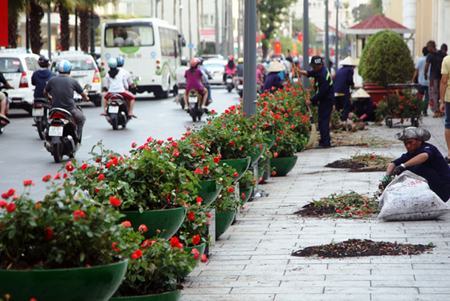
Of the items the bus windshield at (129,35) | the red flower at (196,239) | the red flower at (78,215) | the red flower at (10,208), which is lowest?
the red flower at (196,239)

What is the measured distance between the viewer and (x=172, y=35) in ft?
173

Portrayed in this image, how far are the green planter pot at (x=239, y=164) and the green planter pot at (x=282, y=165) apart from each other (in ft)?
14.1

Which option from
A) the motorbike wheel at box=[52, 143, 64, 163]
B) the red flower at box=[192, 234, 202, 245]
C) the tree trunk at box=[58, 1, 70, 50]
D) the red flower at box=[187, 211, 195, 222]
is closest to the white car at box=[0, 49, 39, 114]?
the motorbike wheel at box=[52, 143, 64, 163]

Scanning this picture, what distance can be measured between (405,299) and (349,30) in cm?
3079

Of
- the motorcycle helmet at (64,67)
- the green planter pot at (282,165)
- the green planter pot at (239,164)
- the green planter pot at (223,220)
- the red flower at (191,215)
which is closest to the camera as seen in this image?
the red flower at (191,215)

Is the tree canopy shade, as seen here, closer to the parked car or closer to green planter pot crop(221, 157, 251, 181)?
the parked car

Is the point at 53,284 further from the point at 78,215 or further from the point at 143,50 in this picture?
the point at 143,50

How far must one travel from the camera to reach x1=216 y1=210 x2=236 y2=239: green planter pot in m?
9.82

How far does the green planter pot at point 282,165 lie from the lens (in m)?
15.5

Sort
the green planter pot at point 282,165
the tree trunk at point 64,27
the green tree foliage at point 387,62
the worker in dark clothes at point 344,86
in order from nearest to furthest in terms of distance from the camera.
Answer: the green planter pot at point 282,165, the worker in dark clothes at point 344,86, the green tree foliage at point 387,62, the tree trunk at point 64,27

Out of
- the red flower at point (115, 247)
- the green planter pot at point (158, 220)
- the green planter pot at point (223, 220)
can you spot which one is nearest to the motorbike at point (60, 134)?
the green planter pot at point (223, 220)

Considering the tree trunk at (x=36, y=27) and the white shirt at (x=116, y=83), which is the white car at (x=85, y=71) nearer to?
the tree trunk at (x=36, y=27)

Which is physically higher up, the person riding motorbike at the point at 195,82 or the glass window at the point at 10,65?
the glass window at the point at 10,65

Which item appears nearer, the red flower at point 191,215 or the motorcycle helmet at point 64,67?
the red flower at point 191,215
